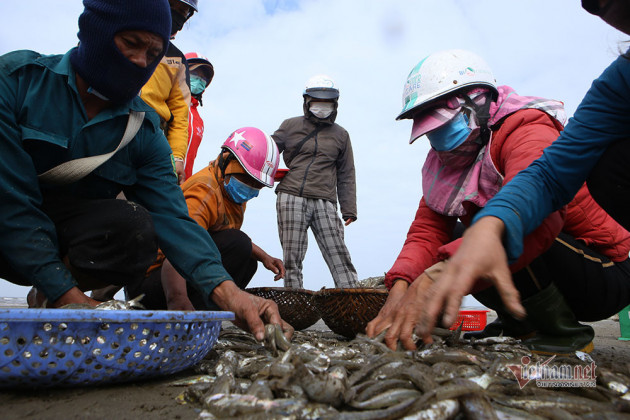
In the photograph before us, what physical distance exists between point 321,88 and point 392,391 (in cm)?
448

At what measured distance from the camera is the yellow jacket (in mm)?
3422

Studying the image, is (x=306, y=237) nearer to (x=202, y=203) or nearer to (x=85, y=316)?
(x=202, y=203)

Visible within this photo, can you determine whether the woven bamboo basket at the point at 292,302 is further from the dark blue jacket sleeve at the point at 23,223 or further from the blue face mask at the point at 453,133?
the dark blue jacket sleeve at the point at 23,223

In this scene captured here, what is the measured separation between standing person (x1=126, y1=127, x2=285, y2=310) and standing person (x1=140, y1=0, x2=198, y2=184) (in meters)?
0.37

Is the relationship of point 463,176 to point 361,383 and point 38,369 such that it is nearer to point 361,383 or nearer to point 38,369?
point 361,383

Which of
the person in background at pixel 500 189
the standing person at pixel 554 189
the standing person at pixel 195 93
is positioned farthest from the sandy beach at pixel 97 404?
the standing person at pixel 195 93

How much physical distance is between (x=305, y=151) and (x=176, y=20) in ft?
6.95

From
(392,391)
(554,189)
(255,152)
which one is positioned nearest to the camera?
(392,391)

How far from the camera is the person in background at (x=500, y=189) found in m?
2.12

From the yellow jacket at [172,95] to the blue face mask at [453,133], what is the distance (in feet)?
7.12

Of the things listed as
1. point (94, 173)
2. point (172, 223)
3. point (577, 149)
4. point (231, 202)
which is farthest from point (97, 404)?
point (231, 202)

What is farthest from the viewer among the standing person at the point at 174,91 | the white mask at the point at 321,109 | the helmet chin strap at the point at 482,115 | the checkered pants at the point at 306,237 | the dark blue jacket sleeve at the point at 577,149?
the white mask at the point at 321,109

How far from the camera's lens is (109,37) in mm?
2008

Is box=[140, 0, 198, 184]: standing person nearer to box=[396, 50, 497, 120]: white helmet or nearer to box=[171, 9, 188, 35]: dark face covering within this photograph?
box=[171, 9, 188, 35]: dark face covering
